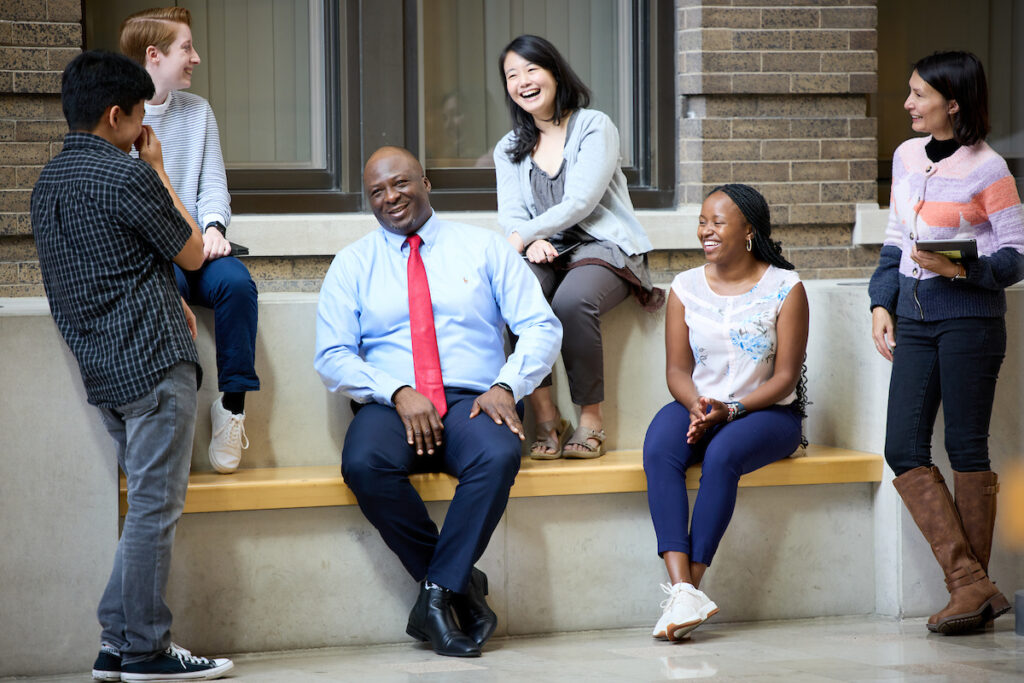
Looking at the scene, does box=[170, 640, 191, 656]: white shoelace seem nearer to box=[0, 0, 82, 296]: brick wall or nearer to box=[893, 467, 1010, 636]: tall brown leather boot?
box=[893, 467, 1010, 636]: tall brown leather boot

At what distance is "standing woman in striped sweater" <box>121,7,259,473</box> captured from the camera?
3693 mm

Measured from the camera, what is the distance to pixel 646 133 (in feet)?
19.2

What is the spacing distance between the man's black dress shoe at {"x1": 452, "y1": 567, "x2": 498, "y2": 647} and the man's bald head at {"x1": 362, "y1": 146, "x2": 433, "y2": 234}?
1093mm

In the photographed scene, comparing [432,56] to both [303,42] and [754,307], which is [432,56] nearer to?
[303,42]

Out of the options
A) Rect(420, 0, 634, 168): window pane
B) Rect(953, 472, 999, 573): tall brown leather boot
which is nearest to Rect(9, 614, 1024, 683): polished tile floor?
Rect(953, 472, 999, 573): tall brown leather boot

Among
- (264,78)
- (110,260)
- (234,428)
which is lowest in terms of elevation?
(234,428)

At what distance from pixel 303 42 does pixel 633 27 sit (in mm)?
1531

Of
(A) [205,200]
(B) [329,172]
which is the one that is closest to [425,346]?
(A) [205,200]

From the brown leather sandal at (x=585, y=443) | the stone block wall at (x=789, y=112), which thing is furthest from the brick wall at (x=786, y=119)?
the brown leather sandal at (x=585, y=443)

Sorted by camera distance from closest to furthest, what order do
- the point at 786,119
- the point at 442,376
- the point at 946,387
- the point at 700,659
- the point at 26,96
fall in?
the point at 700,659
the point at 946,387
the point at 442,376
the point at 26,96
the point at 786,119

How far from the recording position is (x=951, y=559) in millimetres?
3674

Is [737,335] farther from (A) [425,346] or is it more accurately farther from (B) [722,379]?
(A) [425,346]

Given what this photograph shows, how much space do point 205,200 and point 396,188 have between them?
24.3 inches

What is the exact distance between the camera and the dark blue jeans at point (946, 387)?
3580mm
